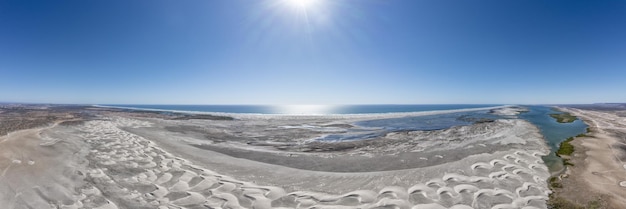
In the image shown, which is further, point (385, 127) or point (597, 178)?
point (385, 127)

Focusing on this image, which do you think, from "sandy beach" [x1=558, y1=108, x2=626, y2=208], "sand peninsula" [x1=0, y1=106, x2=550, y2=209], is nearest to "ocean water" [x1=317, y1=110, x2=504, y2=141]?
"sand peninsula" [x1=0, y1=106, x2=550, y2=209]

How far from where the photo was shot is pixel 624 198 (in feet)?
32.6

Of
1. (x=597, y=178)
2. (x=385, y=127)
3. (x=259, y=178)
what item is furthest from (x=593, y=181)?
(x=385, y=127)

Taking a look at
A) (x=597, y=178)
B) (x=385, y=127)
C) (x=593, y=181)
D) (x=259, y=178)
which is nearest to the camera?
(x=593, y=181)

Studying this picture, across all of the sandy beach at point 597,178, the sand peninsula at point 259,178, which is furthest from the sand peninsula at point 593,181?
the sand peninsula at point 259,178

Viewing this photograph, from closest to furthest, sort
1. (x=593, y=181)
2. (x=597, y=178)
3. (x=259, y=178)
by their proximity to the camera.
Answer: (x=593, y=181), (x=259, y=178), (x=597, y=178)

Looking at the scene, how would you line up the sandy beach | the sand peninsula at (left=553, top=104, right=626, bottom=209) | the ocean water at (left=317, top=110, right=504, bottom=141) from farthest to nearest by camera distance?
the ocean water at (left=317, top=110, right=504, bottom=141) → the sandy beach → the sand peninsula at (left=553, top=104, right=626, bottom=209)

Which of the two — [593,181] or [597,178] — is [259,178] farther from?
[597,178]

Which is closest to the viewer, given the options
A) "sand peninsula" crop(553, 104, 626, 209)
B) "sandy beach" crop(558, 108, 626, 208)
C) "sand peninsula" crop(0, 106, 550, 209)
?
"sand peninsula" crop(0, 106, 550, 209)

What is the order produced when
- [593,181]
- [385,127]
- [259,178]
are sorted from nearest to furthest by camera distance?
1. [593,181]
2. [259,178]
3. [385,127]

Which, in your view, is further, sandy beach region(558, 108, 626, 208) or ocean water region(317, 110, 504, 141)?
ocean water region(317, 110, 504, 141)

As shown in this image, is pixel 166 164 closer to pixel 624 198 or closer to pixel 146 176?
pixel 146 176

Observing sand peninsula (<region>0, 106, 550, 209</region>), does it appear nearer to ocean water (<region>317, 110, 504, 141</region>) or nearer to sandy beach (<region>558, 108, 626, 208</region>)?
sandy beach (<region>558, 108, 626, 208</region>)

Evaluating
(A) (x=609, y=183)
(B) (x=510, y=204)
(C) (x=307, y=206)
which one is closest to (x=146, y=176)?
(C) (x=307, y=206)
